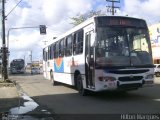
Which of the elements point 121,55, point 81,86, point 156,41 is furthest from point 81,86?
point 156,41

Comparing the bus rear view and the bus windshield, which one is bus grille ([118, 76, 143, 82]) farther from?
the bus windshield

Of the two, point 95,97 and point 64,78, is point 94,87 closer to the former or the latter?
point 95,97

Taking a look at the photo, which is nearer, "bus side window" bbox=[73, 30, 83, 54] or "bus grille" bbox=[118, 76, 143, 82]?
"bus grille" bbox=[118, 76, 143, 82]

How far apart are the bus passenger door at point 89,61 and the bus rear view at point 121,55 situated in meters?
0.53

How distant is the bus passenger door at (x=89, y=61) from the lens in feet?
49.8

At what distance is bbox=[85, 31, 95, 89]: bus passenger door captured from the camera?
15.2 meters

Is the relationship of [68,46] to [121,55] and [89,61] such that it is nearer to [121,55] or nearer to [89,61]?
[89,61]

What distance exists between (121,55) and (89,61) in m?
1.55

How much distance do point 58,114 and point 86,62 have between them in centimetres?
441

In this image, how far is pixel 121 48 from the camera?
48.3 ft

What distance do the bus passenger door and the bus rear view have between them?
1.75 ft

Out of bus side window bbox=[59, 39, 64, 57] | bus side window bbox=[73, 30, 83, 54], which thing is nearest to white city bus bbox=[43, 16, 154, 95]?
bus side window bbox=[73, 30, 83, 54]

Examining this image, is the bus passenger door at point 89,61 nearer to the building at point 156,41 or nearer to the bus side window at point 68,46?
the bus side window at point 68,46

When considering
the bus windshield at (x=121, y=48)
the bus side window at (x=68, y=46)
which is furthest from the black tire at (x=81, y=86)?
the bus windshield at (x=121, y=48)
